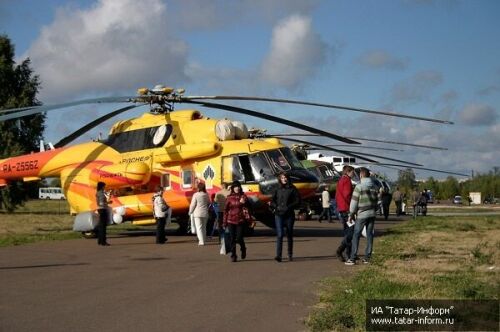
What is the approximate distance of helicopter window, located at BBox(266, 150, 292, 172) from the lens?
18.9 metres

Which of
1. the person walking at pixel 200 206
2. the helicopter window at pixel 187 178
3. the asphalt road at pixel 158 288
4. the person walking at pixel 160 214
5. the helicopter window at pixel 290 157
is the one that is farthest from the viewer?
the helicopter window at pixel 187 178

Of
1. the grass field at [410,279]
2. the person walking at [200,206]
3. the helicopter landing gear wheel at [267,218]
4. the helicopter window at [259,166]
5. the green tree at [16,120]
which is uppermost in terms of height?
the green tree at [16,120]

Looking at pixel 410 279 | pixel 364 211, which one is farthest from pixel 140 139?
pixel 410 279

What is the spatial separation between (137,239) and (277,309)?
12322mm

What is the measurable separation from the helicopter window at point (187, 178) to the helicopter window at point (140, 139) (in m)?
1.25

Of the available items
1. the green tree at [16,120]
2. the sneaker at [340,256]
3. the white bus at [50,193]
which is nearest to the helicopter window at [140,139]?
the sneaker at [340,256]

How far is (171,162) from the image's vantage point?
19.8 meters

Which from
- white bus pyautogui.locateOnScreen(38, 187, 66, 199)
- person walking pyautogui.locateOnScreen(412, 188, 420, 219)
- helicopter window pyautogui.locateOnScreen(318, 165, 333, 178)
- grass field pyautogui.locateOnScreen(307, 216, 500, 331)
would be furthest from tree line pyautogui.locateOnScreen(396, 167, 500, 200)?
grass field pyautogui.locateOnScreen(307, 216, 500, 331)

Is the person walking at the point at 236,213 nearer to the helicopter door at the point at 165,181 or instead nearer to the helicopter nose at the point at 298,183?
the helicopter nose at the point at 298,183

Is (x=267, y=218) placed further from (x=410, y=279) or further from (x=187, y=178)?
(x=410, y=279)

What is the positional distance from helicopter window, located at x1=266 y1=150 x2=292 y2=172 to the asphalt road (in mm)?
3067

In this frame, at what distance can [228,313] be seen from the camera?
812cm

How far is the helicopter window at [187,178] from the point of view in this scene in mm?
19625

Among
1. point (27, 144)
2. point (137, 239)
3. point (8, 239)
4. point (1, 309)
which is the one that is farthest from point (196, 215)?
point (27, 144)
